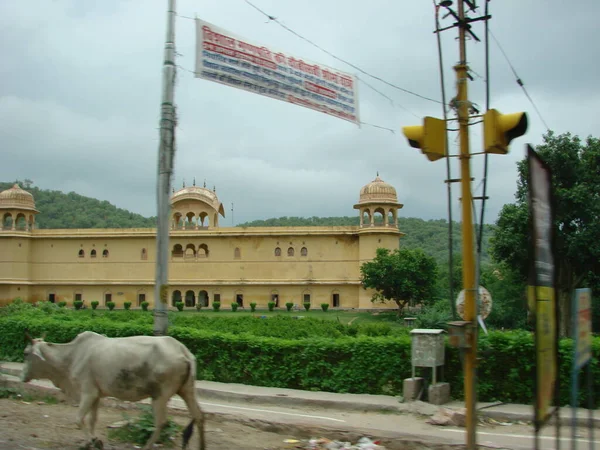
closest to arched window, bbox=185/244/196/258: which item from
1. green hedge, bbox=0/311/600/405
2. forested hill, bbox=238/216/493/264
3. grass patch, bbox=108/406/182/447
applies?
forested hill, bbox=238/216/493/264

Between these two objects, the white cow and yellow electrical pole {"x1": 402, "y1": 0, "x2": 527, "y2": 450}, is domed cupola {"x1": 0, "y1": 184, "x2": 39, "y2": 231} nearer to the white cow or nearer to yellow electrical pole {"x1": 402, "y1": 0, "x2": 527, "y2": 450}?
the white cow

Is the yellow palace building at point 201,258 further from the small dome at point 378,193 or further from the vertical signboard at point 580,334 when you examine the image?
the vertical signboard at point 580,334

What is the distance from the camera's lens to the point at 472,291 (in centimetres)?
553

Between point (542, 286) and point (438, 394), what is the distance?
5.45 m

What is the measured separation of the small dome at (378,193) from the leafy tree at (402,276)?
506 cm

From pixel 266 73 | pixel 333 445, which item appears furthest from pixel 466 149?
pixel 333 445

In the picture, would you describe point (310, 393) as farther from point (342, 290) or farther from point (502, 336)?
point (342, 290)

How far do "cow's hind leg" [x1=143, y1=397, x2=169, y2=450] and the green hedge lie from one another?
431 centimetres

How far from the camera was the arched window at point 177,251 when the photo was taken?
4916 cm

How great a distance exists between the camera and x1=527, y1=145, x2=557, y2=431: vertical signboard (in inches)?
157

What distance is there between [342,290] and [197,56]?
4008 centimetres

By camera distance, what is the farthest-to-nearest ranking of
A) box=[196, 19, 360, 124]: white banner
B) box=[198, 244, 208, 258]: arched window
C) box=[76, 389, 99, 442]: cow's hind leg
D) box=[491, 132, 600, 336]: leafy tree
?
box=[198, 244, 208, 258]: arched window
box=[491, 132, 600, 336]: leafy tree
box=[196, 19, 360, 124]: white banner
box=[76, 389, 99, 442]: cow's hind leg

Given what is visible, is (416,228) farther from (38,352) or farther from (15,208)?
(38,352)

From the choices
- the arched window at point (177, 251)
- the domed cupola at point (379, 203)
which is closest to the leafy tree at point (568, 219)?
the domed cupola at point (379, 203)
